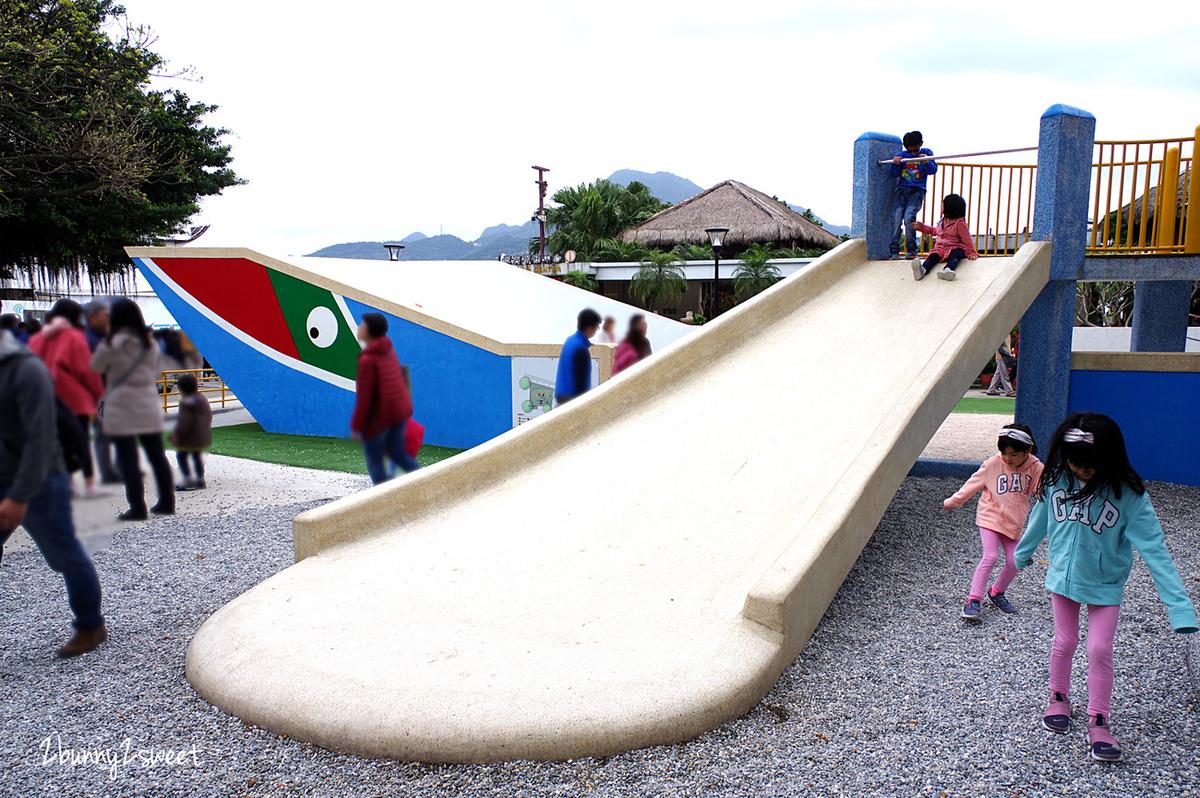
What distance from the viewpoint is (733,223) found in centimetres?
4531

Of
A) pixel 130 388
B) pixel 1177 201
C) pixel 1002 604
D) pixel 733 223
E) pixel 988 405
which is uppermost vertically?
pixel 733 223

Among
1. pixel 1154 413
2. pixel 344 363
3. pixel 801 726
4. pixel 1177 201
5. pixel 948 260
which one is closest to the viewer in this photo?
pixel 801 726

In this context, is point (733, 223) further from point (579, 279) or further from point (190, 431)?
point (190, 431)

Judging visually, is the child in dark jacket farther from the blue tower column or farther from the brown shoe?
the blue tower column

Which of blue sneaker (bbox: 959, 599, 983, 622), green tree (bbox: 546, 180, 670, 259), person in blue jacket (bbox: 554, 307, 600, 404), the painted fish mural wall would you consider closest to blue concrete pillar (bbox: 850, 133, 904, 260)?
the painted fish mural wall

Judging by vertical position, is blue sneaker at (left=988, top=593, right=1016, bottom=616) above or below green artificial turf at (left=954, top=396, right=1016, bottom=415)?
above

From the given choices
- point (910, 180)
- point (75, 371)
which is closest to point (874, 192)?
point (910, 180)

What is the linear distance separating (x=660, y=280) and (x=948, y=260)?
23.7 meters

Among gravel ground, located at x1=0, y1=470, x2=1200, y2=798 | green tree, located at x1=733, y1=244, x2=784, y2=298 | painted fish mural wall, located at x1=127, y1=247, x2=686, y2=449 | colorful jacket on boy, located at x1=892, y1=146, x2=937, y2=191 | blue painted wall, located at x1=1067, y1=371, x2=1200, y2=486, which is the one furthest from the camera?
green tree, located at x1=733, y1=244, x2=784, y2=298

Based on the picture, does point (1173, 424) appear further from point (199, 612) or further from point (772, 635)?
point (199, 612)

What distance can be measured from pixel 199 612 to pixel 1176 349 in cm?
1430

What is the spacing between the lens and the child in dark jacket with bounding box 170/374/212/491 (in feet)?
5.47

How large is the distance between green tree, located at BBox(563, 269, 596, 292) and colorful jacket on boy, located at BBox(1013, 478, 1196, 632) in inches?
1226

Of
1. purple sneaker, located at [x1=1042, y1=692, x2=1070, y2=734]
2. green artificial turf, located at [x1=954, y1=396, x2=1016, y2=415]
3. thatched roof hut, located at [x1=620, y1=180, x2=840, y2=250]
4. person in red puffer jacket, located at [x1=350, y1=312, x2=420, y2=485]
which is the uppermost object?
thatched roof hut, located at [x1=620, y1=180, x2=840, y2=250]
